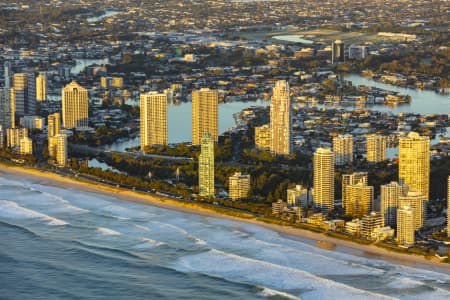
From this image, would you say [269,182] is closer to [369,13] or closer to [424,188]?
[424,188]

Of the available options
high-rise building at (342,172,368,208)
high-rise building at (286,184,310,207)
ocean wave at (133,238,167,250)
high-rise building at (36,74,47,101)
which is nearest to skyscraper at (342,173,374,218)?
high-rise building at (342,172,368,208)

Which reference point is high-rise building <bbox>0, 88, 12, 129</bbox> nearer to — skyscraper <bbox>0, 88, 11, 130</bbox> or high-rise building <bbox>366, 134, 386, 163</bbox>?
skyscraper <bbox>0, 88, 11, 130</bbox>

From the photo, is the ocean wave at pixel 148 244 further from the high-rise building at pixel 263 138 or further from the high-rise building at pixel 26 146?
the high-rise building at pixel 26 146

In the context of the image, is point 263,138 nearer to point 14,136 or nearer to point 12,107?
point 14,136

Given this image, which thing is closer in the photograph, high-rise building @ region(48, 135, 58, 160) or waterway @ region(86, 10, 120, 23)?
high-rise building @ region(48, 135, 58, 160)

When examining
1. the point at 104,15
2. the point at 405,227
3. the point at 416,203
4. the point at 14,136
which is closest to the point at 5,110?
the point at 14,136

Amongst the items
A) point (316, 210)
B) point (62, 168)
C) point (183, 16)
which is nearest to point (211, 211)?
point (316, 210)
